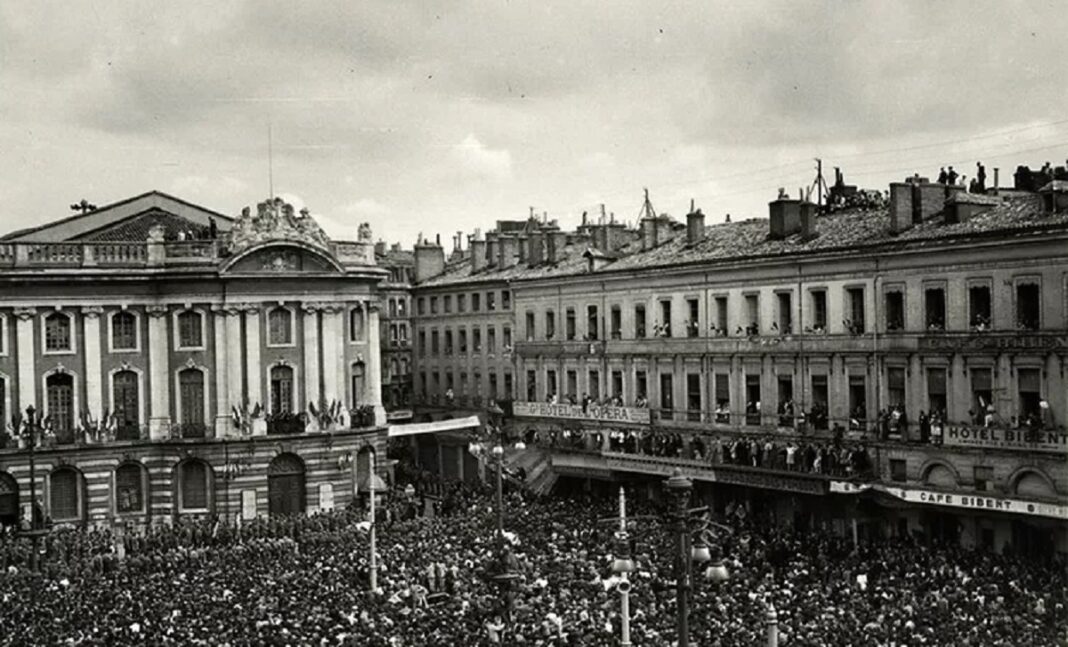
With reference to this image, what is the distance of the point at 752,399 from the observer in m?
50.3

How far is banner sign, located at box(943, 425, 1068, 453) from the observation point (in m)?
37.7

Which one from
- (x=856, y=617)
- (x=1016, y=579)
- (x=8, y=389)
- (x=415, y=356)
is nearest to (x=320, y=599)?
(x=856, y=617)

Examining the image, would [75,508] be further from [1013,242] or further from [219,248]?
[1013,242]

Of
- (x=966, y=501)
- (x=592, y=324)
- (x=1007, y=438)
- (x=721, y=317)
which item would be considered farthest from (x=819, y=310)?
(x=592, y=324)

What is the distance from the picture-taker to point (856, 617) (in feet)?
89.5

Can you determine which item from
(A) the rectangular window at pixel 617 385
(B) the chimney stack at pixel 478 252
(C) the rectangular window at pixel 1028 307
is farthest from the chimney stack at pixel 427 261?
(C) the rectangular window at pixel 1028 307

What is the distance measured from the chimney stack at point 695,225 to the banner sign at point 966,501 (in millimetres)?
16061

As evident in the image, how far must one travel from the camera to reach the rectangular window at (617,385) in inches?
2272

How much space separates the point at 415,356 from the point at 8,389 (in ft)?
103

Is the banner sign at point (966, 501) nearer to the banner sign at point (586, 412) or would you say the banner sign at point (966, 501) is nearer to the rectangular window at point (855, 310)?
the rectangular window at point (855, 310)

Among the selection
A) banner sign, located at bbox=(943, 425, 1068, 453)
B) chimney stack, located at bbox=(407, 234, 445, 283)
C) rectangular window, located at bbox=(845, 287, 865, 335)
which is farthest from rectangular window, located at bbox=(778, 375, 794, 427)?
chimney stack, located at bbox=(407, 234, 445, 283)

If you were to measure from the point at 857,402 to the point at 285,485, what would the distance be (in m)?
24.4

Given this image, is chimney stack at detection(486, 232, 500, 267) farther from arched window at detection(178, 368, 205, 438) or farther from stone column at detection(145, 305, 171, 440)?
stone column at detection(145, 305, 171, 440)

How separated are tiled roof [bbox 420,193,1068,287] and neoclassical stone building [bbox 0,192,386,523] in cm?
1223
